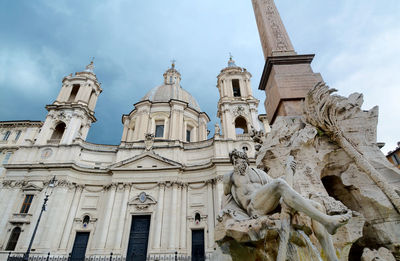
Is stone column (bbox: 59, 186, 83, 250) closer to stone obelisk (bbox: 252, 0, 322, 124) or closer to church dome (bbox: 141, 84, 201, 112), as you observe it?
church dome (bbox: 141, 84, 201, 112)

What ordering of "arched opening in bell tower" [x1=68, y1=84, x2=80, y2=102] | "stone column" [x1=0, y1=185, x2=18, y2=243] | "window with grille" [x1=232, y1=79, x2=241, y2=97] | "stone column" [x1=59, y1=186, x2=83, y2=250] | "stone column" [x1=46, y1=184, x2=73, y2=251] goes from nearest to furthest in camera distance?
"stone column" [x1=46, y1=184, x2=73, y2=251]
"stone column" [x1=59, y1=186, x2=83, y2=250]
"stone column" [x1=0, y1=185, x2=18, y2=243]
"window with grille" [x1=232, y1=79, x2=241, y2=97]
"arched opening in bell tower" [x1=68, y1=84, x2=80, y2=102]

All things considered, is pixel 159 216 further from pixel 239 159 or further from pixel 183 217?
pixel 239 159

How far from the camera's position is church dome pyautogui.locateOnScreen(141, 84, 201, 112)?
1185 inches

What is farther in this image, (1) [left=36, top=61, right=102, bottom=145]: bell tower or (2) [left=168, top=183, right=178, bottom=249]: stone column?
(1) [left=36, top=61, right=102, bottom=145]: bell tower

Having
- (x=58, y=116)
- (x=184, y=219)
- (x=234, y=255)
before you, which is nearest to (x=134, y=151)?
(x=184, y=219)

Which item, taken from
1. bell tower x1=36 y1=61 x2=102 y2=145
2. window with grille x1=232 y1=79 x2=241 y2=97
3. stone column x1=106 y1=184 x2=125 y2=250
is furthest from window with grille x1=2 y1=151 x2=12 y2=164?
window with grille x1=232 y1=79 x2=241 y2=97

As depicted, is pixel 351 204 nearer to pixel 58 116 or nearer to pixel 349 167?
pixel 349 167

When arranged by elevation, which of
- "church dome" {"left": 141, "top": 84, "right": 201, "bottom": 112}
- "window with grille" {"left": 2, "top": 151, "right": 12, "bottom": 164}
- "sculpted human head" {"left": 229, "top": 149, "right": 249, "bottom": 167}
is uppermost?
"church dome" {"left": 141, "top": 84, "right": 201, "bottom": 112}

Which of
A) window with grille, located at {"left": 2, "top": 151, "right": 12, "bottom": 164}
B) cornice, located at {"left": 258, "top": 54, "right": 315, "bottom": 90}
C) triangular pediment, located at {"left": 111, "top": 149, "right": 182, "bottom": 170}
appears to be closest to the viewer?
cornice, located at {"left": 258, "top": 54, "right": 315, "bottom": 90}

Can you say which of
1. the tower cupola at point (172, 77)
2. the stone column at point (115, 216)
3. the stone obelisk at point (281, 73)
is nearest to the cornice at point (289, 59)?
the stone obelisk at point (281, 73)

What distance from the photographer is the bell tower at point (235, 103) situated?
2303 cm

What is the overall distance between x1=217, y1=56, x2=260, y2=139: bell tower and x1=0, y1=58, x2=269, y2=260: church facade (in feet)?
0.42

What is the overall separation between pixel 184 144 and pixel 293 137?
19745mm

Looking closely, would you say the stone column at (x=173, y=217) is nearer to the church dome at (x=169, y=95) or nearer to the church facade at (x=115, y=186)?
the church facade at (x=115, y=186)
